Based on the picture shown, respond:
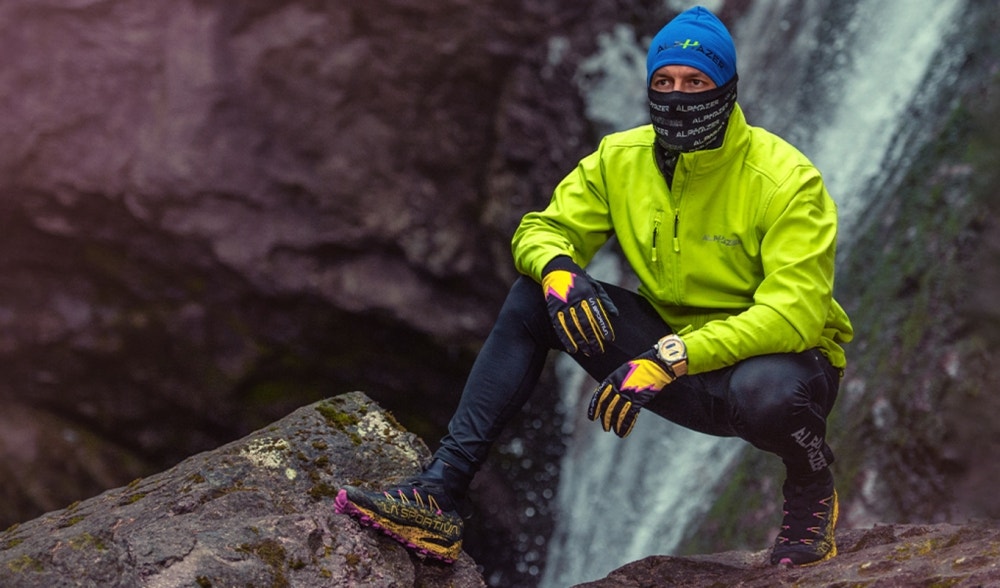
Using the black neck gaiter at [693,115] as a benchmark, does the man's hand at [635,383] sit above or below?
below

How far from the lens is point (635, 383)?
2.84m

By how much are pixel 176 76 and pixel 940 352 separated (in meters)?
5.20

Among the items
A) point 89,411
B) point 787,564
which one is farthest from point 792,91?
point 89,411

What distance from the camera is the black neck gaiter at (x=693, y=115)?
3.02 metres

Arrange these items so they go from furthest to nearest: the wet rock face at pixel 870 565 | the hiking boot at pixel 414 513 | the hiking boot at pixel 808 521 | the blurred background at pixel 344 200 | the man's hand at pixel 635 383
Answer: the blurred background at pixel 344 200, the hiking boot at pixel 808 521, the hiking boot at pixel 414 513, the man's hand at pixel 635 383, the wet rock face at pixel 870 565

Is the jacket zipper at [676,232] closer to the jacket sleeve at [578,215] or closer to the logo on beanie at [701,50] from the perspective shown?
the jacket sleeve at [578,215]

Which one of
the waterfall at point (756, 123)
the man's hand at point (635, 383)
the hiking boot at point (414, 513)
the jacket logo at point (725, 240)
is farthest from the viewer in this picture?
the waterfall at point (756, 123)

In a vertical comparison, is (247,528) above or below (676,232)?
below

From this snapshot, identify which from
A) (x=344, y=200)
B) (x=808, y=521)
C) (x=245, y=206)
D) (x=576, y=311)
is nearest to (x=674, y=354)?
(x=576, y=311)

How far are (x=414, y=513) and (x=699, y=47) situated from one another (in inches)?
64.2

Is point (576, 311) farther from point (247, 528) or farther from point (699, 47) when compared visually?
point (247, 528)

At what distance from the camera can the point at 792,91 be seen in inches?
286

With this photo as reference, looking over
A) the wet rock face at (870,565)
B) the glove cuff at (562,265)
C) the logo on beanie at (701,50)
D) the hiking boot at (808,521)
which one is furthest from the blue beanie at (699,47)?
the wet rock face at (870,565)

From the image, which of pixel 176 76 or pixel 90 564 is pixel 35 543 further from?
pixel 176 76
